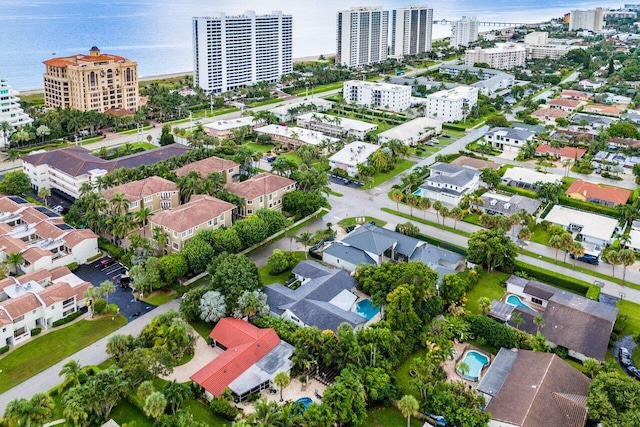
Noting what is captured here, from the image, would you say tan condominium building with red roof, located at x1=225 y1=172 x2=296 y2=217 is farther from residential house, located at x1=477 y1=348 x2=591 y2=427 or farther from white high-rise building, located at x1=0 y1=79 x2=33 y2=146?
white high-rise building, located at x1=0 y1=79 x2=33 y2=146

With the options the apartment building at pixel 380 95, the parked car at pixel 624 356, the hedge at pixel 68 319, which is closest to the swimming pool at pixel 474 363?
the parked car at pixel 624 356

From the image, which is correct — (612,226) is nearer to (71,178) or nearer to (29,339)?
(29,339)

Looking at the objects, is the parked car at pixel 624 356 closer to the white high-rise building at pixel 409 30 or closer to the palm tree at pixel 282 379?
the palm tree at pixel 282 379

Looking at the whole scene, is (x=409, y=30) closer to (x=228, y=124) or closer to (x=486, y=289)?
(x=228, y=124)

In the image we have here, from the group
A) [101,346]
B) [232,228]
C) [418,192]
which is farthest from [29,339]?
[418,192]

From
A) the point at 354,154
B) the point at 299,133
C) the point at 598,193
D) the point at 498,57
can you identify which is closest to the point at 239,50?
the point at 299,133

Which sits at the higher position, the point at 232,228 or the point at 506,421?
the point at 232,228
